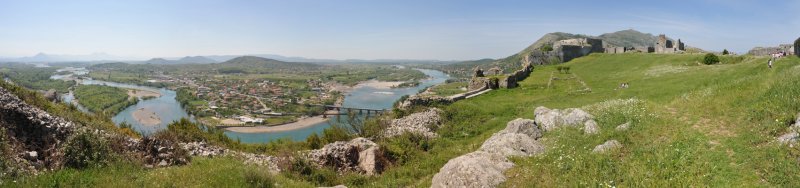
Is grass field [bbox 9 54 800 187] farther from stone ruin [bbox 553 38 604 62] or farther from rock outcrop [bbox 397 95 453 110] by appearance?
stone ruin [bbox 553 38 604 62]

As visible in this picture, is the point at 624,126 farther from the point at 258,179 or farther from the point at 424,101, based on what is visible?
the point at 424,101

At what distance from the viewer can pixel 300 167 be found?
470 inches

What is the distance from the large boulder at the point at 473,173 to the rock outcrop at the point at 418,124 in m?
9.77

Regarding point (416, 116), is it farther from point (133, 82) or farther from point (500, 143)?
point (133, 82)

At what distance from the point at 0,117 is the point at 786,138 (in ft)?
55.2

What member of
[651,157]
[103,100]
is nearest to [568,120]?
[651,157]

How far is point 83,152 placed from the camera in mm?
9250

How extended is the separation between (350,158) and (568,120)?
273 inches

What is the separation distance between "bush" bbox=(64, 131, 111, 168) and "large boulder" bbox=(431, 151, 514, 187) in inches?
303

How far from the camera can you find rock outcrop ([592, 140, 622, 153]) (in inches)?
336

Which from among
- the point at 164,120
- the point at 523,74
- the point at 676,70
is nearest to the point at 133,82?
the point at 164,120

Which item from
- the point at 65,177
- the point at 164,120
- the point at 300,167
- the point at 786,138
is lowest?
the point at 164,120

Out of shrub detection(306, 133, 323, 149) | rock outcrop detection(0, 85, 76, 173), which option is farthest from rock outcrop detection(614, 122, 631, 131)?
rock outcrop detection(0, 85, 76, 173)

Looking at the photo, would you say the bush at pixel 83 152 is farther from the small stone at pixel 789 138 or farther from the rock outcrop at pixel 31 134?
the small stone at pixel 789 138
